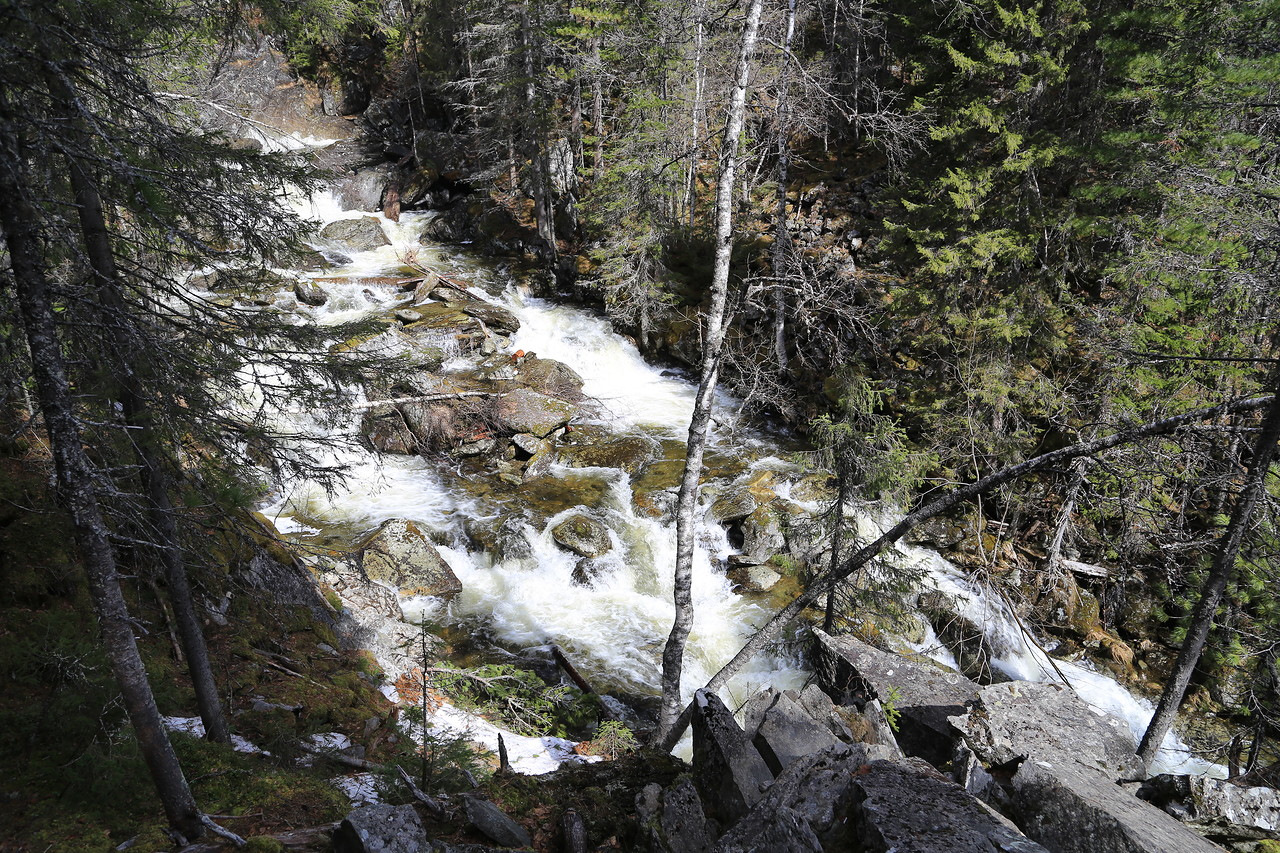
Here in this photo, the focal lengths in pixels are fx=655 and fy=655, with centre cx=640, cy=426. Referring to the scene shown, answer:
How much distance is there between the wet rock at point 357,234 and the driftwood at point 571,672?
20686mm

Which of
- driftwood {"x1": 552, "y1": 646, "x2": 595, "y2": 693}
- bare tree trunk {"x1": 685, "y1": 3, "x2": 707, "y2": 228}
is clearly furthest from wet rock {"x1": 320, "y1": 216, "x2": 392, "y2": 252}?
driftwood {"x1": 552, "y1": 646, "x2": 595, "y2": 693}

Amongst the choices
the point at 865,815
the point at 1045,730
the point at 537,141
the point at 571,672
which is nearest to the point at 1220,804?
the point at 1045,730

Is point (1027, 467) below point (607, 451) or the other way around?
the other way around

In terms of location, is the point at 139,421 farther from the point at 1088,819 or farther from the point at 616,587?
the point at 616,587

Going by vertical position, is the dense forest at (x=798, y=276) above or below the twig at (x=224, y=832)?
above

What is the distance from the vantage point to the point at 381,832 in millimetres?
4102

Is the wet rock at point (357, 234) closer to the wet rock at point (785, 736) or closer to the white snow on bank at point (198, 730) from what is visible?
the white snow on bank at point (198, 730)

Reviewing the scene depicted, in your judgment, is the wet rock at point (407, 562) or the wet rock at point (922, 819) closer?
the wet rock at point (922, 819)

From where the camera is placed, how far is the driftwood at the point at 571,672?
10.7 meters

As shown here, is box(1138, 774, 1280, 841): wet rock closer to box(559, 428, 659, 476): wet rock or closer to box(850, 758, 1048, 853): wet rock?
box(850, 758, 1048, 853): wet rock

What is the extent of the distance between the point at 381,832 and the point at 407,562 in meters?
8.99

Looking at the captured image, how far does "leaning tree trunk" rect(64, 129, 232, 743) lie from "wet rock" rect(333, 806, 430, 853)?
2.19m

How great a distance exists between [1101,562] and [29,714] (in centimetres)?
1696

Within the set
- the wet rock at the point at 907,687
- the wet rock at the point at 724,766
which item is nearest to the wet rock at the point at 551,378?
the wet rock at the point at 907,687
